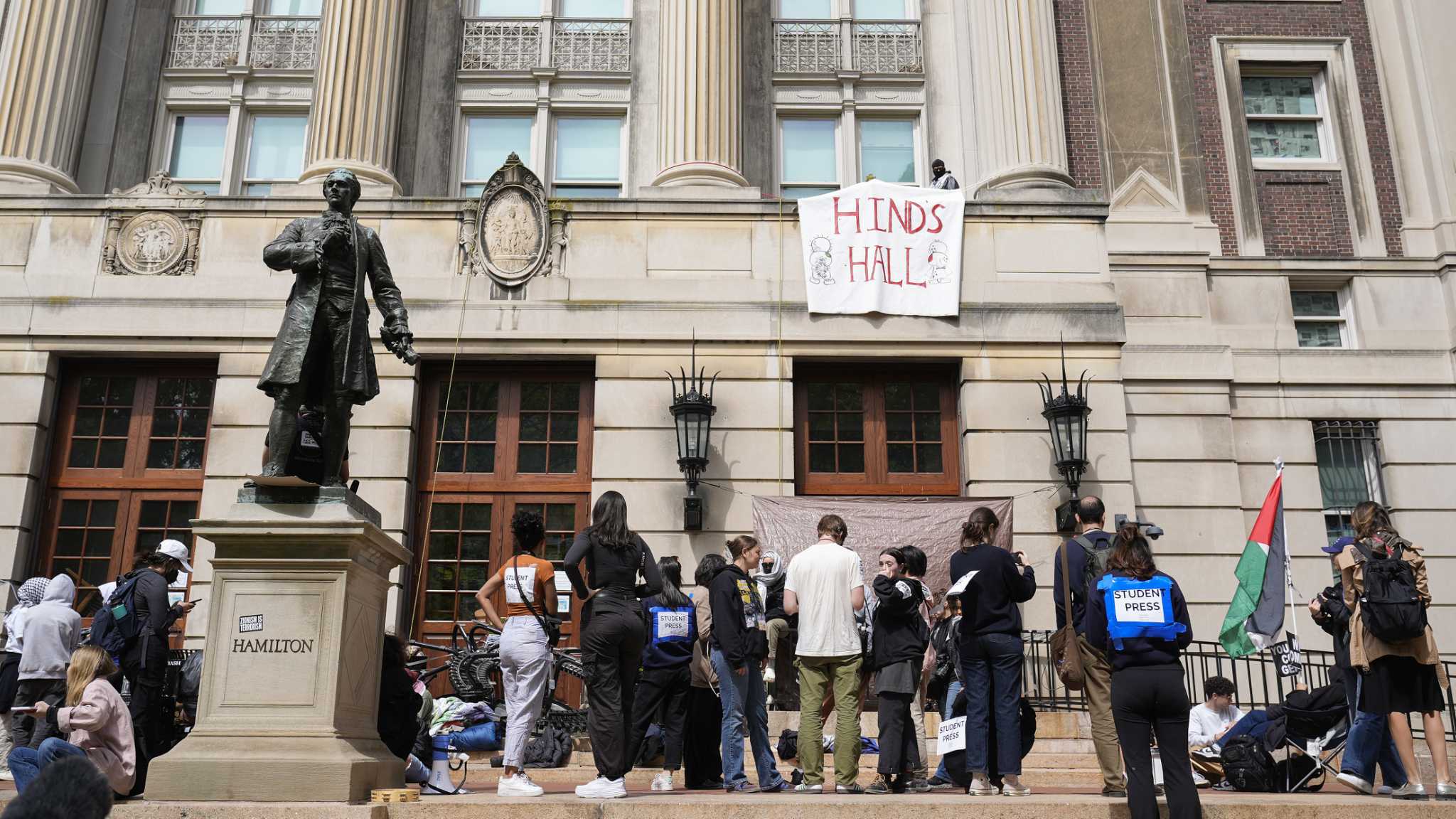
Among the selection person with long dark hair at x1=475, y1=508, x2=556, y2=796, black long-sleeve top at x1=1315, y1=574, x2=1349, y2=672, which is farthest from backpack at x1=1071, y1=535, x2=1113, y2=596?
person with long dark hair at x1=475, y1=508, x2=556, y2=796

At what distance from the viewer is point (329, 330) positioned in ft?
28.5

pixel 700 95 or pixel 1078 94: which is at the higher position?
pixel 1078 94

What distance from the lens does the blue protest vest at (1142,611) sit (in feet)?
22.7

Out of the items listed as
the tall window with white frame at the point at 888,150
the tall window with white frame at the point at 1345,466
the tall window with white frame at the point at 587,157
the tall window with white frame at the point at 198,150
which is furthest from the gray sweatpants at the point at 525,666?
the tall window with white frame at the point at 1345,466

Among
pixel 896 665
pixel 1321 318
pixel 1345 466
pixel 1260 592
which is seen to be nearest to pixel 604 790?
pixel 896 665

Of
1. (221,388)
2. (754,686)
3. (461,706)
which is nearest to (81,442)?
(221,388)

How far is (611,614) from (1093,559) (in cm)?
337

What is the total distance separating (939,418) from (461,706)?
7.85 meters

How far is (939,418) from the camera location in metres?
16.6

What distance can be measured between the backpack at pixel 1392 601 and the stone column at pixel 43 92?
56.6 ft

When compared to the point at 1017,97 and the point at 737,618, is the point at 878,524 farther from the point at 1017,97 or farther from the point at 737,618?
the point at 1017,97

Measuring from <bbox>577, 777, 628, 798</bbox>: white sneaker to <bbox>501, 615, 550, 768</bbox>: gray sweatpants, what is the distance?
2.95 ft

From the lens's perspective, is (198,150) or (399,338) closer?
(399,338)

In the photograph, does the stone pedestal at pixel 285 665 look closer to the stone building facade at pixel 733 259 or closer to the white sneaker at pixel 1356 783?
the white sneaker at pixel 1356 783
